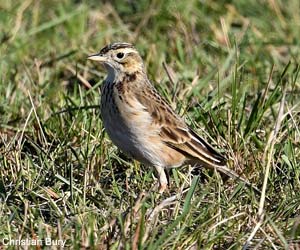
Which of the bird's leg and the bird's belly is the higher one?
the bird's belly

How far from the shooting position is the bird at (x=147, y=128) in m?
6.65

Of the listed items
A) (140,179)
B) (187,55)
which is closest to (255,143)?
(140,179)

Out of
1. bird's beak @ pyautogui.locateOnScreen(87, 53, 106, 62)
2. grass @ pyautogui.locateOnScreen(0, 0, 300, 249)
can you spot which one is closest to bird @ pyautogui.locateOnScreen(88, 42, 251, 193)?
bird's beak @ pyautogui.locateOnScreen(87, 53, 106, 62)

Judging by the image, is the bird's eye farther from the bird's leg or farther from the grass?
the bird's leg

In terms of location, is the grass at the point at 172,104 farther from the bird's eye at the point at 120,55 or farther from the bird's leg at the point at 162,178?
the bird's eye at the point at 120,55

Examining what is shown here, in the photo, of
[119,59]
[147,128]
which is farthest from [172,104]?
[147,128]

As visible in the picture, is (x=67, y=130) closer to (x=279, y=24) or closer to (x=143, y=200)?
(x=143, y=200)

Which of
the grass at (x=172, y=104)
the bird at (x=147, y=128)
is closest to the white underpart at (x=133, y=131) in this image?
the bird at (x=147, y=128)

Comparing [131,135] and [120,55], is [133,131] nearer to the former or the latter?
[131,135]

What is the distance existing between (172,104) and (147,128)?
1.03 m

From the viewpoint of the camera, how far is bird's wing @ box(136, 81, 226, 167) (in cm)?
671

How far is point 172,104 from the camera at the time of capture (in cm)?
774

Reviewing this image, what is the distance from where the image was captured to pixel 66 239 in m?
5.54

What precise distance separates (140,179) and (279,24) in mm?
3866
